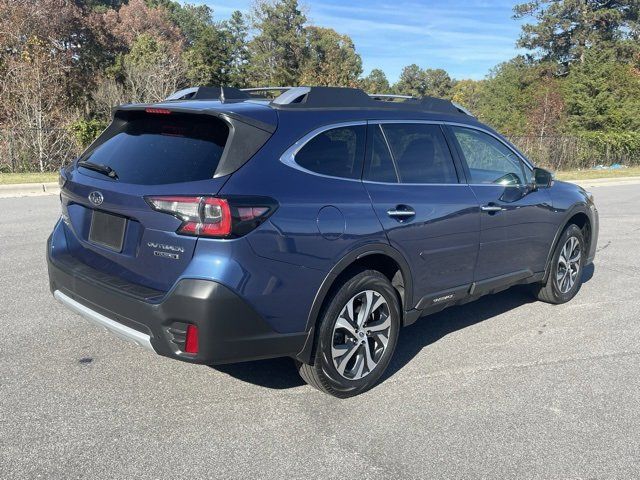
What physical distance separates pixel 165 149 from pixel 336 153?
3.35ft

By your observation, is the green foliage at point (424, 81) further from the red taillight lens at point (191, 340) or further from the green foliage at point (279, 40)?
the red taillight lens at point (191, 340)

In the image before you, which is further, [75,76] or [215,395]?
[75,76]

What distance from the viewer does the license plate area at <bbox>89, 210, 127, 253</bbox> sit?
3.38 meters

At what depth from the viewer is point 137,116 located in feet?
12.6

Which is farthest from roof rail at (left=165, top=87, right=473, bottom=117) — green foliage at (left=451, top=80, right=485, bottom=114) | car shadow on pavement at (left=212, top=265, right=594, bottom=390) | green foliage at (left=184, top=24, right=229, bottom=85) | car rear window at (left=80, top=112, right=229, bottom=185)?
green foliage at (left=451, top=80, right=485, bottom=114)

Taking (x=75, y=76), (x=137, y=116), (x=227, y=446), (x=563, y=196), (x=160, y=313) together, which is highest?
(x=75, y=76)

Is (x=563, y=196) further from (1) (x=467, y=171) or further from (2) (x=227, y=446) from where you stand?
(2) (x=227, y=446)

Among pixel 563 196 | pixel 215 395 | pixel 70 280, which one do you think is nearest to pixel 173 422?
pixel 215 395

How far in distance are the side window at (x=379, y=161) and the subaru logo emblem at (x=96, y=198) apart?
63.6 inches

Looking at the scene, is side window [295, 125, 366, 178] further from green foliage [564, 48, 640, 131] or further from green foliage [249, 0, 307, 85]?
green foliage [249, 0, 307, 85]

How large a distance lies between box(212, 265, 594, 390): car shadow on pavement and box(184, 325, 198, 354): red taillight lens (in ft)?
2.99

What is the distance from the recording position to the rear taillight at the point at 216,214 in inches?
118

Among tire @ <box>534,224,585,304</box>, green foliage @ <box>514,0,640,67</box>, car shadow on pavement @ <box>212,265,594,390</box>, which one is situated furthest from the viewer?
green foliage @ <box>514,0,640,67</box>

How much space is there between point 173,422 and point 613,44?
182 ft
